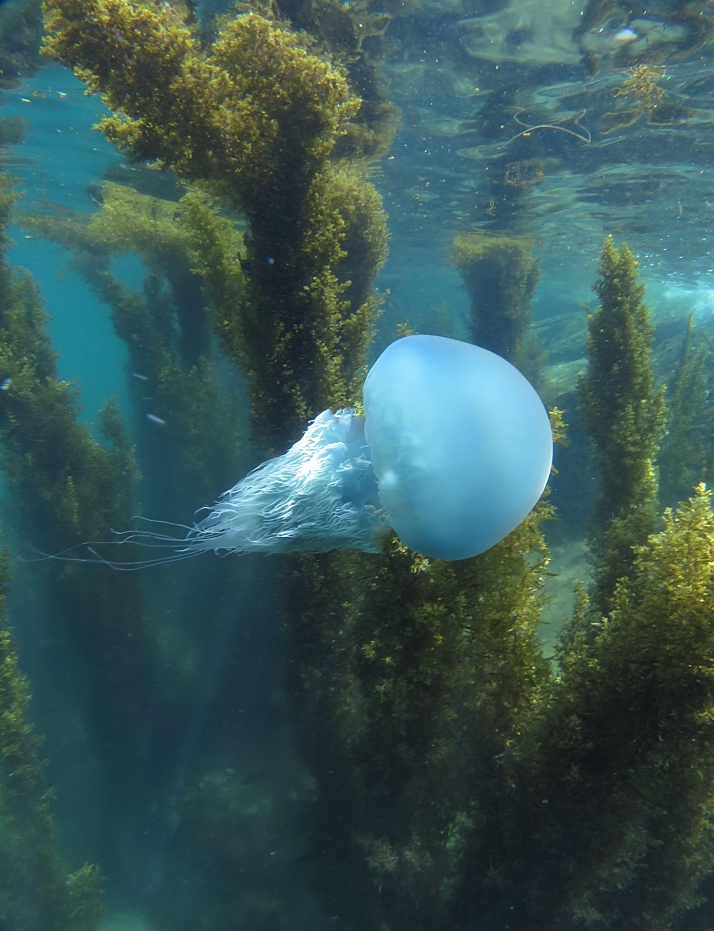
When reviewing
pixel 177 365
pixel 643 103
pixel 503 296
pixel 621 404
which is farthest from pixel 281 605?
pixel 643 103

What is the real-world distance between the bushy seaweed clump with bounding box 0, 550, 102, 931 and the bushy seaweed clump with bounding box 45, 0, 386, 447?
3924 millimetres

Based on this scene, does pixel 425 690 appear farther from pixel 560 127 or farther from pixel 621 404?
pixel 560 127

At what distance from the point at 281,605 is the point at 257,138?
3.66 meters

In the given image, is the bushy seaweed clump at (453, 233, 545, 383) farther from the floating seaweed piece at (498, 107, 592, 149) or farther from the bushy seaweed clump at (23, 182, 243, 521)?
the bushy seaweed clump at (23, 182, 243, 521)

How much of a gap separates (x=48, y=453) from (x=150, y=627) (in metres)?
3.07

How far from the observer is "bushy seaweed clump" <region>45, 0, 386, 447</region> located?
10.2 feet

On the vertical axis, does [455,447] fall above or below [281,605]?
A: above

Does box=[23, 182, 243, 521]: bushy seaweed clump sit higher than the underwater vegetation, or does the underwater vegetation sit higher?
the underwater vegetation

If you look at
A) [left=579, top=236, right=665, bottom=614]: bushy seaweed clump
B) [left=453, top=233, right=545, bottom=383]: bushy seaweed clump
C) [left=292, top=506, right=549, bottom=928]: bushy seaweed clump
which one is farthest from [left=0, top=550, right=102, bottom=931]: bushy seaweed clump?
[left=453, top=233, right=545, bottom=383]: bushy seaweed clump

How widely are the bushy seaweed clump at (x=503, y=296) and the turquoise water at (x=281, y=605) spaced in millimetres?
1528

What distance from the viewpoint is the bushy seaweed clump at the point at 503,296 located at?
11266 mm

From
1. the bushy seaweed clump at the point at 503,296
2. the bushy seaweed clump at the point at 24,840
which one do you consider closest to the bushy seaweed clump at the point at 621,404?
the bushy seaweed clump at the point at 24,840

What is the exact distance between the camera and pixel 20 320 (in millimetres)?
7211

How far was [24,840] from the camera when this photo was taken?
5.07m
